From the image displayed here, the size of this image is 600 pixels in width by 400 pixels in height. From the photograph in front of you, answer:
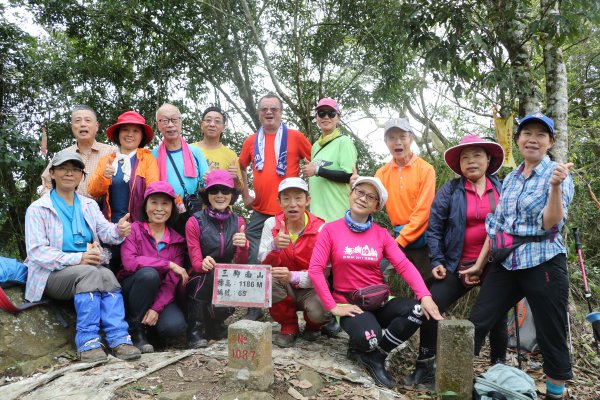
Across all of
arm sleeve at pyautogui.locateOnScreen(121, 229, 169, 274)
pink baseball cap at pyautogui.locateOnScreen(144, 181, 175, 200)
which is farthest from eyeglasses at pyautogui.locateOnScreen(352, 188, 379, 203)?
arm sleeve at pyautogui.locateOnScreen(121, 229, 169, 274)

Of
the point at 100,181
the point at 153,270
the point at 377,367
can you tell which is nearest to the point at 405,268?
the point at 377,367

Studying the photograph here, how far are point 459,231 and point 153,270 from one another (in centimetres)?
302

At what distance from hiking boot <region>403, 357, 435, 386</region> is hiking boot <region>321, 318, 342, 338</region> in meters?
1.14

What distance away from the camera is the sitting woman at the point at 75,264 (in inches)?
169

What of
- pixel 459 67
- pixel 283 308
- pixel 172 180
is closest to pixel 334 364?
pixel 283 308

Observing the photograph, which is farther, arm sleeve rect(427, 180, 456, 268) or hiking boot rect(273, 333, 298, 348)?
hiking boot rect(273, 333, 298, 348)

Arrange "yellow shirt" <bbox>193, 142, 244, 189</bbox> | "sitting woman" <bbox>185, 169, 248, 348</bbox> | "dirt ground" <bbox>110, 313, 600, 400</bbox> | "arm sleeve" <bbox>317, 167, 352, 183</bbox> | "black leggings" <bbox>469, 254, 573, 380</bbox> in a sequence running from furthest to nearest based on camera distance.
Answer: "yellow shirt" <bbox>193, 142, 244, 189</bbox> < "arm sleeve" <bbox>317, 167, 352, 183</bbox> < "sitting woman" <bbox>185, 169, 248, 348</bbox> < "black leggings" <bbox>469, 254, 573, 380</bbox> < "dirt ground" <bbox>110, 313, 600, 400</bbox>

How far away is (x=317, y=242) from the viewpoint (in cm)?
441

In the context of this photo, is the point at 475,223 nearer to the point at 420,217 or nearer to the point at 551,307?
the point at 420,217

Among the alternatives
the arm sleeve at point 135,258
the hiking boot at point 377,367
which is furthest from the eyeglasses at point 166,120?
the hiking boot at point 377,367

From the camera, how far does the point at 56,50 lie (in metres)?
12.2

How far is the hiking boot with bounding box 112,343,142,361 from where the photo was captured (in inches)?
165

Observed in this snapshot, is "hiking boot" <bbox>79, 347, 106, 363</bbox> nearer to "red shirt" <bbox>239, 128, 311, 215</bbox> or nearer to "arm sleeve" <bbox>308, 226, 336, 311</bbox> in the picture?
"arm sleeve" <bbox>308, 226, 336, 311</bbox>

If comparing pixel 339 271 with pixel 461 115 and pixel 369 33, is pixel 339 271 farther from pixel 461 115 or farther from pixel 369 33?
pixel 461 115
